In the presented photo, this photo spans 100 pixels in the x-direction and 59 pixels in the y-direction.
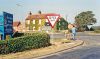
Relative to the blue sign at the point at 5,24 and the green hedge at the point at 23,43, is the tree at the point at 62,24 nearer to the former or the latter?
the blue sign at the point at 5,24

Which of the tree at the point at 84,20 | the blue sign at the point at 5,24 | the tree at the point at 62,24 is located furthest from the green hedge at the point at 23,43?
the tree at the point at 84,20

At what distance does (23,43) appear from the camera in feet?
67.8

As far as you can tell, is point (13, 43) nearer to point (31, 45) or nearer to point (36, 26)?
point (31, 45)

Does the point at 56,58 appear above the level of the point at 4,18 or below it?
below

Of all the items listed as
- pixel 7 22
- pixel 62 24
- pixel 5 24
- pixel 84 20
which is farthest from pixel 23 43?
pixel 84 20

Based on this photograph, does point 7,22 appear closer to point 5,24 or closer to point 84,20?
point 5,24

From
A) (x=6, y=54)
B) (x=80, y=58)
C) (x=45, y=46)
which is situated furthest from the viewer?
(x=45, y=46)

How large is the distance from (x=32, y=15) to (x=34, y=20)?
3231 millimetres

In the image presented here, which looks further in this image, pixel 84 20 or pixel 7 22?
pixel 84 20

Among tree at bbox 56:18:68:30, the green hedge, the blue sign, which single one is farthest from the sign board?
tree at bbox 56:18:68:30

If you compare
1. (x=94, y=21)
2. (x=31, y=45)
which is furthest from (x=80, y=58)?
(x=94, y=21)

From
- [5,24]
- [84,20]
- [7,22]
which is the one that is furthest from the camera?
[84,20]

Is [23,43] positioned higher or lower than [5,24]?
lower

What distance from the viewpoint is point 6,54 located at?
1869cm
